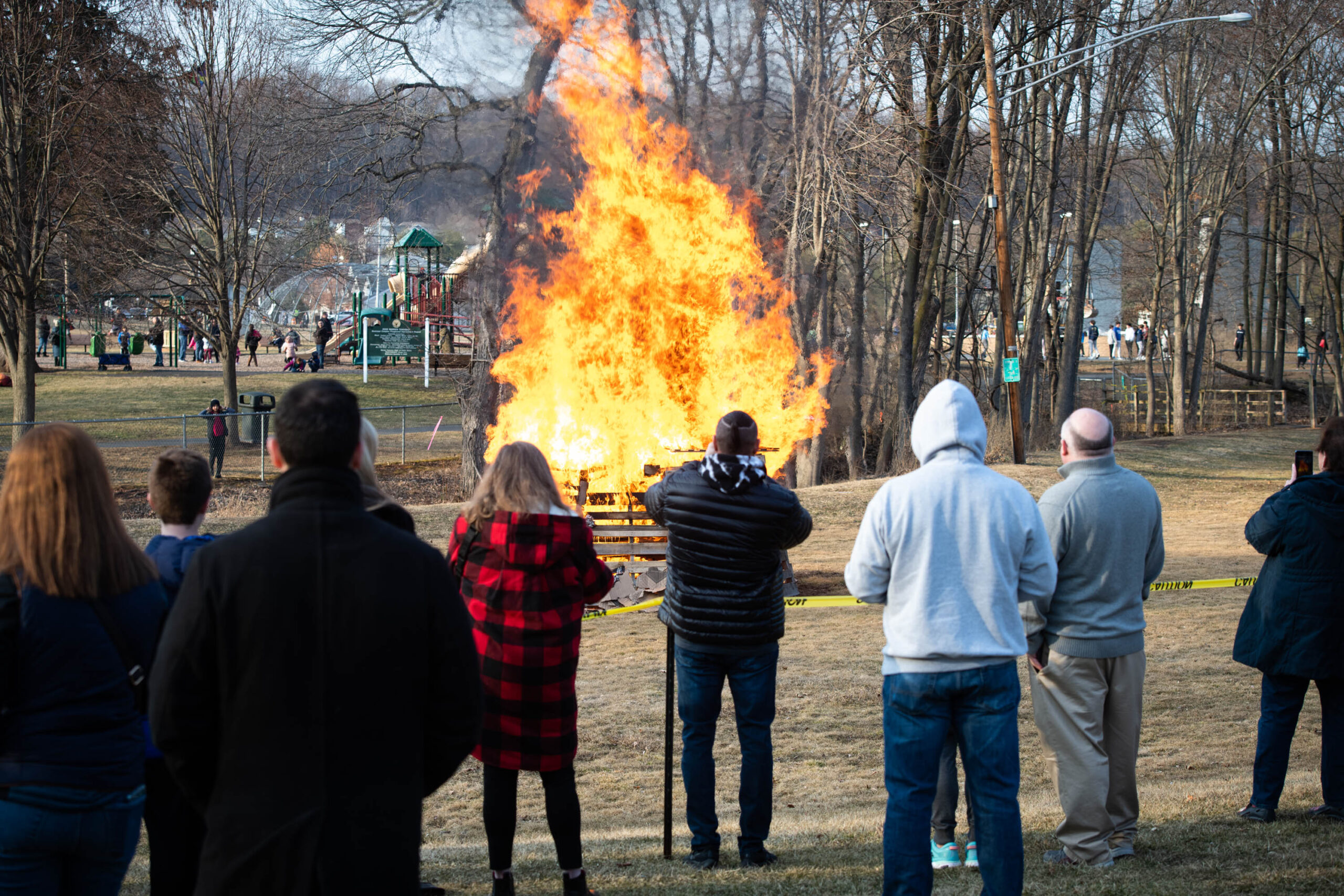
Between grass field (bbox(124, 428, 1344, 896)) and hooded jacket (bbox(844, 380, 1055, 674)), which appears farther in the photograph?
grass field (bbox(124, 428, 1344, 896))

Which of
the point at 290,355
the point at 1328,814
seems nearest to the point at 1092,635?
the point at 1328,814

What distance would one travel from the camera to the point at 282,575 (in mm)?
2453

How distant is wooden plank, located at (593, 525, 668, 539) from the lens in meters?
12.6

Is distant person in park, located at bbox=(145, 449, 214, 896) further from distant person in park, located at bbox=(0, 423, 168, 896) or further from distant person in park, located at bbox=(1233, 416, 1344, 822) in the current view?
distant person in park, located at bbox=(1233, 416, 1344, 822)

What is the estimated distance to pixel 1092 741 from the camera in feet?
15.4

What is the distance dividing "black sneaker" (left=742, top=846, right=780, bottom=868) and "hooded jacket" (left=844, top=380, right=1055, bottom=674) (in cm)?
129

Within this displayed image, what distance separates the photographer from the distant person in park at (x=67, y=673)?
111 inches

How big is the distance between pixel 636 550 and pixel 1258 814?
8.05 m

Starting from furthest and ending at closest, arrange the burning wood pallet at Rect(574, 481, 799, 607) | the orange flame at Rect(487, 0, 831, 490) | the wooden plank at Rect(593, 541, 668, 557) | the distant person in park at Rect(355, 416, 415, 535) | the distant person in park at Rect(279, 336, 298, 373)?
the distant person in park at Rect(279, 336, 298, 373), the orange flame at Rect(487, 0, 831, 490), the wooden plank at Rect(593, 541, 668, 557), the burning wood pallet at Rect(574, 481, 799, 607), the distant person in park at Rect(355, 416, 415, 535)

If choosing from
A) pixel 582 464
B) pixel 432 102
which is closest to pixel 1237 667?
pixel 582 464

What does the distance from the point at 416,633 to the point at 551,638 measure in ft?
5.70

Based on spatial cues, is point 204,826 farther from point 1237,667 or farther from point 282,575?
point 1237,667

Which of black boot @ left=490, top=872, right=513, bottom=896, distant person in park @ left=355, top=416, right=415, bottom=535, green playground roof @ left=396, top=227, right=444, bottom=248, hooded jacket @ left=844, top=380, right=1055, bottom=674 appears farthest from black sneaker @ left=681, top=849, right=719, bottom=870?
green playground roof @ left=396, top=227, right=444, bottom=248

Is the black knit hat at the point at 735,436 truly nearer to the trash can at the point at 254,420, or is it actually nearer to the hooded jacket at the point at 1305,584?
the hooded jacket at the point at 1305,584
